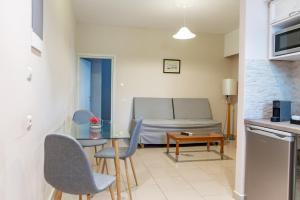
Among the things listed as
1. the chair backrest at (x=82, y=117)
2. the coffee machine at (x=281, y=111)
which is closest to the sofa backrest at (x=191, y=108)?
the chair backrest at (x=82, y=117)

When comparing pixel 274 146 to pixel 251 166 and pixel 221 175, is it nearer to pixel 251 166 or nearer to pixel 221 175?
pixel 251 166

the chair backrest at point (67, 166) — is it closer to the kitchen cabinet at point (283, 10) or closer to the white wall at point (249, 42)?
the white wall at point (249, 42)

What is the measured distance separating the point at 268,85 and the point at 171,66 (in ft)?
11.8

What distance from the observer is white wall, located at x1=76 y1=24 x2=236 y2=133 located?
18.9 ft

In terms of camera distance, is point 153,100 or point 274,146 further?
point 153,100

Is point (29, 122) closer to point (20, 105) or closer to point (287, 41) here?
point (20, 105)

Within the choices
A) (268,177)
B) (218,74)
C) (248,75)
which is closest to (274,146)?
(268,177)

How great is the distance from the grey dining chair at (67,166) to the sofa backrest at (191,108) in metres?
4.45

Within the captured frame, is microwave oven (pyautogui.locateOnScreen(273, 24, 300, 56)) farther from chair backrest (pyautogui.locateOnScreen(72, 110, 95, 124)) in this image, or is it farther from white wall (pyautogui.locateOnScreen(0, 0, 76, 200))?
chair backrest (pyautogui.locateOnScreen(72, 110, 95, 124))

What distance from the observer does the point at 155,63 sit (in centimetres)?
597

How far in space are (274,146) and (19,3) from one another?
2087 mm

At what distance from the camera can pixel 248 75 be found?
252 cm

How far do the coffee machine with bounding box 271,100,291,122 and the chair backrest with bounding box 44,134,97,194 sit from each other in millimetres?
1709

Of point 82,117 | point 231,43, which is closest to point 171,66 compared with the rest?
point 231,43
